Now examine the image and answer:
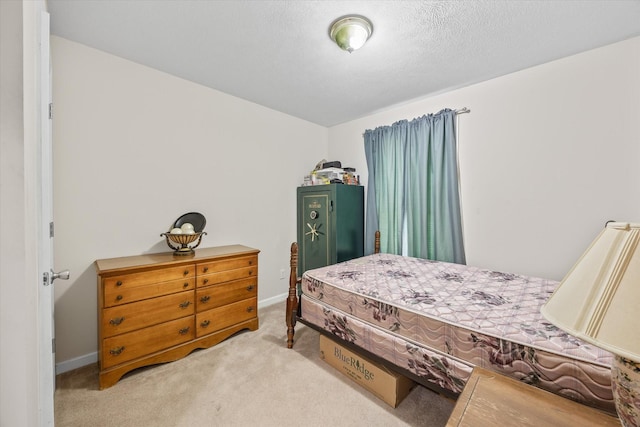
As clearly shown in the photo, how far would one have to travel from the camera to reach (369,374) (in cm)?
181

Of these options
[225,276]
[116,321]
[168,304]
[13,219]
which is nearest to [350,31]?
[13,219]

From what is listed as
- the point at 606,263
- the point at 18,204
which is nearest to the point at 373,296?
the point at 606,263

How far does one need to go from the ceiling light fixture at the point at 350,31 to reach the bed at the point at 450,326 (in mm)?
1757

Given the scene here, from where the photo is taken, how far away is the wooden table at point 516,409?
32.2 inches

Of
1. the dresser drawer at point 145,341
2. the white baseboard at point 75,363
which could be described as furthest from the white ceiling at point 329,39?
the white baseboard at point 75,363

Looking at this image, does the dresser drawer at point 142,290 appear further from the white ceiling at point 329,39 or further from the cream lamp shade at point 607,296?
the cream lamp shade at point 607,296

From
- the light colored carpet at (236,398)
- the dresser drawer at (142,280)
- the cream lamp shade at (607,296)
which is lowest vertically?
the light colored carpet at (236,398)

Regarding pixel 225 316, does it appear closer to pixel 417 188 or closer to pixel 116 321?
pixel 116 321

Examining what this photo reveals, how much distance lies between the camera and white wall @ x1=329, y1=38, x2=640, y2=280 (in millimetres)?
1997

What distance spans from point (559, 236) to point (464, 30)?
6.43ft

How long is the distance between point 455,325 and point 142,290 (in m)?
2.25

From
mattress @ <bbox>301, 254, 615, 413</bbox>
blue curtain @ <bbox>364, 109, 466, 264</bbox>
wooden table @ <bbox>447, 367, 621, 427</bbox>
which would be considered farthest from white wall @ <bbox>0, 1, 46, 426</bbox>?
blue curtain @ <bbox>364, 109, 466, 264</bbox>

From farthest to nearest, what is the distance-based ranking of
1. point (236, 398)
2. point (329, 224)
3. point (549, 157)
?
point (329, 224)
point (549, 157)
point (236, 398)

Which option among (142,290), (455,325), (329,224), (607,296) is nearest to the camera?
(607,296)
